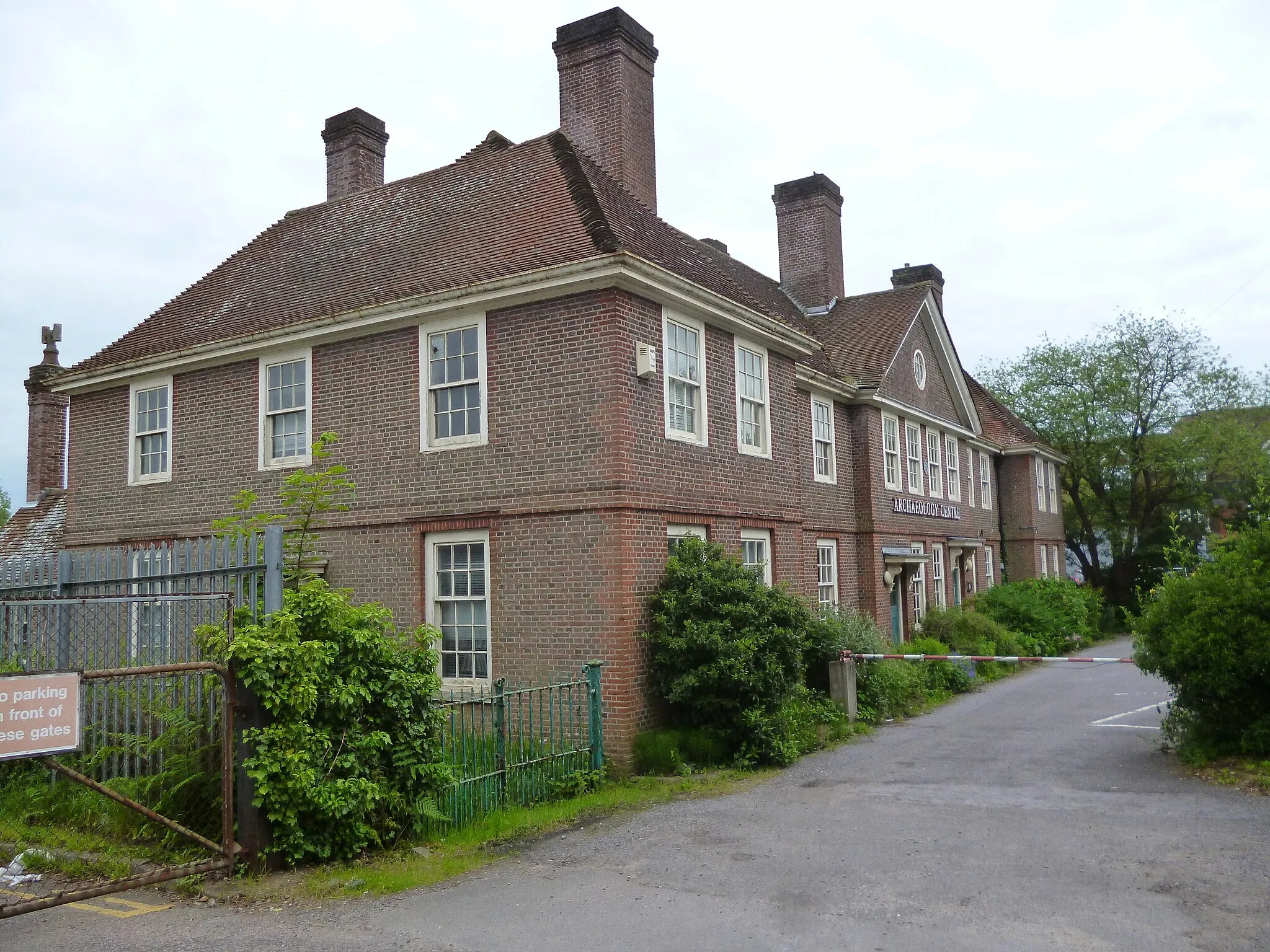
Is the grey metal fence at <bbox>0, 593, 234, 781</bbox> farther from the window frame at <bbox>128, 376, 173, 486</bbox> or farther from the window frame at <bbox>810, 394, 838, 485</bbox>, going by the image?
the window frame at <bbox>810, 394, 838, 485</bbox>

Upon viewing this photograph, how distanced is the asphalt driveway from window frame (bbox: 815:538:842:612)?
8.05 m

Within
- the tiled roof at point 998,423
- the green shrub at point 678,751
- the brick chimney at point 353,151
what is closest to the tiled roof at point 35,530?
the brick chimney at point 353,151

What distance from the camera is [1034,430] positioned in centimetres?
3750

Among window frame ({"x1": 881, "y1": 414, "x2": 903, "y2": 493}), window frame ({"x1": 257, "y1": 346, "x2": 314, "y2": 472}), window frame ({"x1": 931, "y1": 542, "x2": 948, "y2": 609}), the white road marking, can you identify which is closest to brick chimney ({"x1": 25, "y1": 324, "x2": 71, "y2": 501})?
window frame ({"x1": 257, "y1": 346, "x2": 314, "y2": 472})

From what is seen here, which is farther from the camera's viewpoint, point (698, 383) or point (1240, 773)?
point (698, 383)

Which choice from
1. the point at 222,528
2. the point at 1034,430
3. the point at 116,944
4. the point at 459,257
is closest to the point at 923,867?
the point at 116,944

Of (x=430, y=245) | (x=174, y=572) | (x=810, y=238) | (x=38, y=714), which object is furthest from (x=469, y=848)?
(x=810, y=238)

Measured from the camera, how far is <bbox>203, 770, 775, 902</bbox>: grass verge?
710cm

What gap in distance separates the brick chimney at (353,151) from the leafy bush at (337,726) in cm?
1330

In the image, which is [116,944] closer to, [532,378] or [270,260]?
[532,378]

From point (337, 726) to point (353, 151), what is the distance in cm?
1448

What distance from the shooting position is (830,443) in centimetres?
1998

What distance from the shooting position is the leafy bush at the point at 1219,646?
1033 cm

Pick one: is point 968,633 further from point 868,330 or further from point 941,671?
point 868,330
